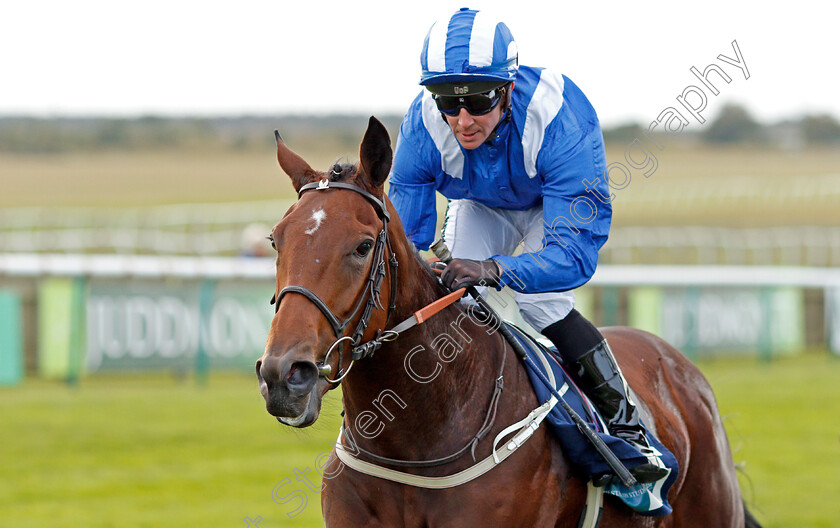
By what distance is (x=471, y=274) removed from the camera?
3.11 metres

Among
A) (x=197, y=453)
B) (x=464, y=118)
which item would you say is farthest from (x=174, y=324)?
(x=464, y=118)

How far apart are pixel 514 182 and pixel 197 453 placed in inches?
237

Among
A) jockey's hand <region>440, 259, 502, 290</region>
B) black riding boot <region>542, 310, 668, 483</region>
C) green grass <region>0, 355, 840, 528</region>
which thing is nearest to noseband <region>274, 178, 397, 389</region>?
jockey's hand <region>440, 259, 502, 290</region>

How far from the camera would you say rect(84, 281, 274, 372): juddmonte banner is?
10.9 m

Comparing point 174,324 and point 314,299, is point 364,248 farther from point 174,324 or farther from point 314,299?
point 174,324

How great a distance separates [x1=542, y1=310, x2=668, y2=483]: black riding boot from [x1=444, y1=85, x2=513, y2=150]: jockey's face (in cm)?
78

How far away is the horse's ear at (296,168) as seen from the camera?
9.70 feet

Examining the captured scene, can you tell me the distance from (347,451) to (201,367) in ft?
29.4

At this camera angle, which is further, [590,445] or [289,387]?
[590,445]

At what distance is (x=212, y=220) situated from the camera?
2634 centimetres

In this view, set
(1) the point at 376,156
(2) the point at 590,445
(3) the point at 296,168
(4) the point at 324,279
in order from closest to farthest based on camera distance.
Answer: (4) the point at 324,279 < (1) the point at 376,156 < (3) the point at 296,168 < (2) the point at 590,445

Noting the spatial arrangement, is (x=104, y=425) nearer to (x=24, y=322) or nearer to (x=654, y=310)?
(x=24, y=322)

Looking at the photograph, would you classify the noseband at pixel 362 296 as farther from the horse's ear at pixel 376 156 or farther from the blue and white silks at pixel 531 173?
the blue and white silks at pixel 531 173

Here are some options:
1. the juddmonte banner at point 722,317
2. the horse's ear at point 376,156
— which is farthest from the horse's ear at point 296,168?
the juddmonte banner at point 722,317
